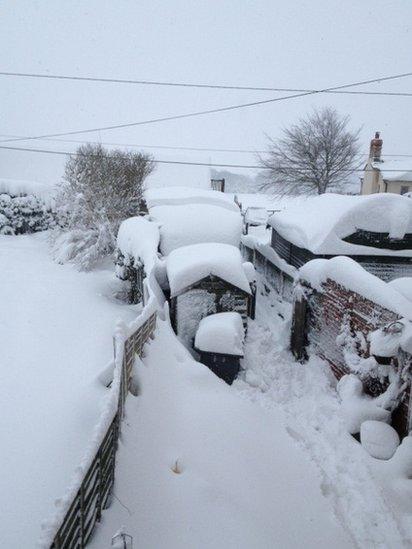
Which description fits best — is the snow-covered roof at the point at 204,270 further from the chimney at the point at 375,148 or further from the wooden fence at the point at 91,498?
the chimney at the point at 375,148

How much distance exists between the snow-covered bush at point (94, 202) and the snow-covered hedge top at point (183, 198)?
2173 millimetres

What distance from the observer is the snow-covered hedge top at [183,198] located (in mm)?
16375

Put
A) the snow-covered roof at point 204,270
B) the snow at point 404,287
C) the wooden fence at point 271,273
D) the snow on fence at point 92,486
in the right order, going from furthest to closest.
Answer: the wooden fence at point 271,273, the snow-covered roof at point 204,270, the snow at point 404,287, the snow on fence at point 92,486

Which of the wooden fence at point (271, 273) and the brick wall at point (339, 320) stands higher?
the brick wall at point (339, 320)

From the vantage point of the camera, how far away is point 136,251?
12.8m

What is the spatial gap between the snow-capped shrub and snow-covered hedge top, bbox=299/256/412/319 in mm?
19142

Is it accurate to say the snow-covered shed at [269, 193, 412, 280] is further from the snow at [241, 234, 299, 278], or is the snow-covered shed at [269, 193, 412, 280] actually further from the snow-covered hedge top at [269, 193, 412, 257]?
the snow at [241, 234, 299, 278]

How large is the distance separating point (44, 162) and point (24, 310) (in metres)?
25.3

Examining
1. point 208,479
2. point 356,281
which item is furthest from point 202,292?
point 208,479

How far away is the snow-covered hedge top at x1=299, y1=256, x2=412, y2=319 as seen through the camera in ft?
19.7

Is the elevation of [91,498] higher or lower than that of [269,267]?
higher

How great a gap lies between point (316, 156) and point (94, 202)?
1946 cm

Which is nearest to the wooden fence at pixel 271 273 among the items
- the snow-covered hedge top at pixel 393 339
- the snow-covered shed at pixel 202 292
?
the snow-covered shed at pixel 202 292

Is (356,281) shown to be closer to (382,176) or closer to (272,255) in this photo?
(272,255)
